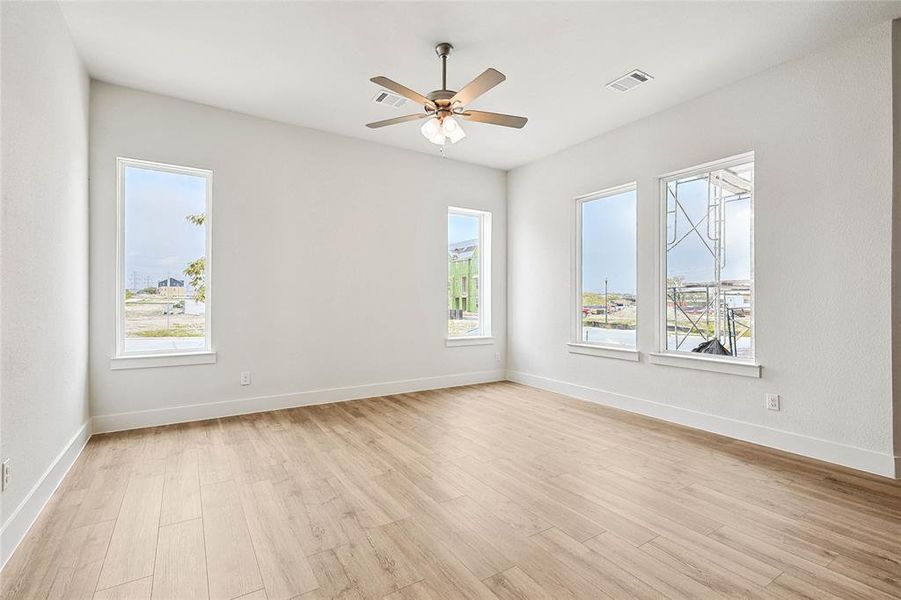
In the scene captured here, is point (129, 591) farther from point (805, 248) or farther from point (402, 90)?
point (805, 248)

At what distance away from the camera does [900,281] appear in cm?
272

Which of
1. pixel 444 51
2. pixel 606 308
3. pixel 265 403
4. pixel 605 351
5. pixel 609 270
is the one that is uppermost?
pixel 444 51

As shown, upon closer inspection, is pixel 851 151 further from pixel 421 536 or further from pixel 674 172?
pixel 421 536

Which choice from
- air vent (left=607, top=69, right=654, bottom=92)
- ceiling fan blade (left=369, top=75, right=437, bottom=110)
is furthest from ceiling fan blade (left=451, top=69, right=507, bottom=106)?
air vent (left=607, top=69, right=654, bottom=92)

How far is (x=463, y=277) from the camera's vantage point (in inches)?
228

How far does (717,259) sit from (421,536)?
10.9 feet

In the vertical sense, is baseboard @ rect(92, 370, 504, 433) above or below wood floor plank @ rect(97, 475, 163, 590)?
above

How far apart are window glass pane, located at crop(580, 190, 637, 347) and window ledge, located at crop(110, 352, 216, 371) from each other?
155 inches

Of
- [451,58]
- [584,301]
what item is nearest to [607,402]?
[584,301]

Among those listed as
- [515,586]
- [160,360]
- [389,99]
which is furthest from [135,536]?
[389,99]

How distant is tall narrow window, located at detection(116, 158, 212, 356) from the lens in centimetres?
375

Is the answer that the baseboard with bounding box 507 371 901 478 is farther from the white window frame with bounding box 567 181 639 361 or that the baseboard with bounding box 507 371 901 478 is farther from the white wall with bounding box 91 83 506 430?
the white wall with bounding box 91 83 506 430

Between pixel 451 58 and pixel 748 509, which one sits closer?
pixel 748 509

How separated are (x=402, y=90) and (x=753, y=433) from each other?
364 centimetres
